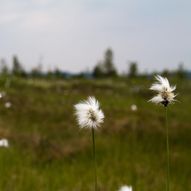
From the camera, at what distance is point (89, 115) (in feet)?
9.32

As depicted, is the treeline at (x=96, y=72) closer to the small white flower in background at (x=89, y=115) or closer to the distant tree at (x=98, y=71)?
the distant tree at (x=98, y=71)

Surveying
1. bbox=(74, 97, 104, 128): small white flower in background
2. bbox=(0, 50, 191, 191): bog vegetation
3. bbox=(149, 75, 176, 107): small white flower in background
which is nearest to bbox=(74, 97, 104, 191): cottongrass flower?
bbox=(74, 97, 104, 128): small white flower in background

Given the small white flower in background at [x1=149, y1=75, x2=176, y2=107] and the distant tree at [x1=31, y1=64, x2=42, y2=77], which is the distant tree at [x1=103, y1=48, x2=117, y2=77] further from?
the small white flower in background at [x1=149, y1=75, x2=176, y2=107]

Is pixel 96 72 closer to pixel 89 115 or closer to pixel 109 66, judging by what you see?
pixel 109 66

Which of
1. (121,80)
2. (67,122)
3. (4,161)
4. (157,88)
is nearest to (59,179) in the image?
(4,161)

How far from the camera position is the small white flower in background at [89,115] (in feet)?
9.15

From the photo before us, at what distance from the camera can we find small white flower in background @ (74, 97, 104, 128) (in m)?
2.79

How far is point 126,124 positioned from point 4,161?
14.7 feet

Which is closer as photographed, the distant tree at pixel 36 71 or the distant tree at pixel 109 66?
the distant tree at pixel 36 71

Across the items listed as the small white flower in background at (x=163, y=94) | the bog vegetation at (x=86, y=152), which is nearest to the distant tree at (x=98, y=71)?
the bog vegetation at (x=86, y=152)

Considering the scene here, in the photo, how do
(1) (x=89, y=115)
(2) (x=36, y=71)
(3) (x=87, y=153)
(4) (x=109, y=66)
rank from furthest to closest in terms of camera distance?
→ 1. (4) (x=109, y=66)
2. (2) (x=36, y=71)
3. (3) (x=87, y=153)
4. (1) (x=89, y=115)

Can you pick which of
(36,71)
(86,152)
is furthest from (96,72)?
(86,152)

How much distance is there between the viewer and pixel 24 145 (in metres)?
9.95

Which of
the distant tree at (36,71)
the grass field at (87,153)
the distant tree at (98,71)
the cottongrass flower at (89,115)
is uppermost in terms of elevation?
the distant tree at (98,71)
